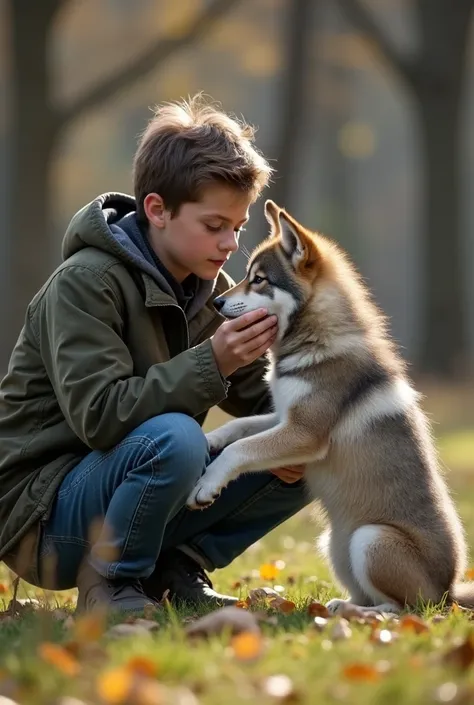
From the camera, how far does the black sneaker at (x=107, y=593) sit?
383cm

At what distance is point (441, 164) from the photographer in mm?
16219

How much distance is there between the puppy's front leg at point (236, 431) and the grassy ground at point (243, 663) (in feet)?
3.69

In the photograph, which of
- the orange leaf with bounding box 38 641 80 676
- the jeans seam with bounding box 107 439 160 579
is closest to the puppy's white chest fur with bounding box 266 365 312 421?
the jeans seam with bounding box 107 439 160 579

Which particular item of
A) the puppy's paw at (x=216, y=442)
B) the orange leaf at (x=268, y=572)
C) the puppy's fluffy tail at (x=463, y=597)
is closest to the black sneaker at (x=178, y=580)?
the puppy's paw at (x=216, y=442)

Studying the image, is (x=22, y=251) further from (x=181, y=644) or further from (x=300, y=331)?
(x=181, y=644)

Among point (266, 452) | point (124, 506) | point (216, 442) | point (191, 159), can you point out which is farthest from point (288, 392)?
point (191, 159)

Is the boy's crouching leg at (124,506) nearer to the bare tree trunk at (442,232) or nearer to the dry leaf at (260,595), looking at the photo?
the dry leaf at (260,595)

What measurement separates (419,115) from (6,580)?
41.9 feet

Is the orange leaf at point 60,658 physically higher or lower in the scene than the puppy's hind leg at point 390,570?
higher

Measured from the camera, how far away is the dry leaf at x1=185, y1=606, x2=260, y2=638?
9.97 ft

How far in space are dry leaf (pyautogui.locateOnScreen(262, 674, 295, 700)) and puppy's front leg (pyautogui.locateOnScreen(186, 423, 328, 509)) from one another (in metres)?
1.54

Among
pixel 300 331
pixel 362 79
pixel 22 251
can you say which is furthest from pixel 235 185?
pixel 362 79

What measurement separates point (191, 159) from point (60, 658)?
7.25 ft

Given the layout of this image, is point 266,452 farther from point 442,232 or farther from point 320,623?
point 442,232
